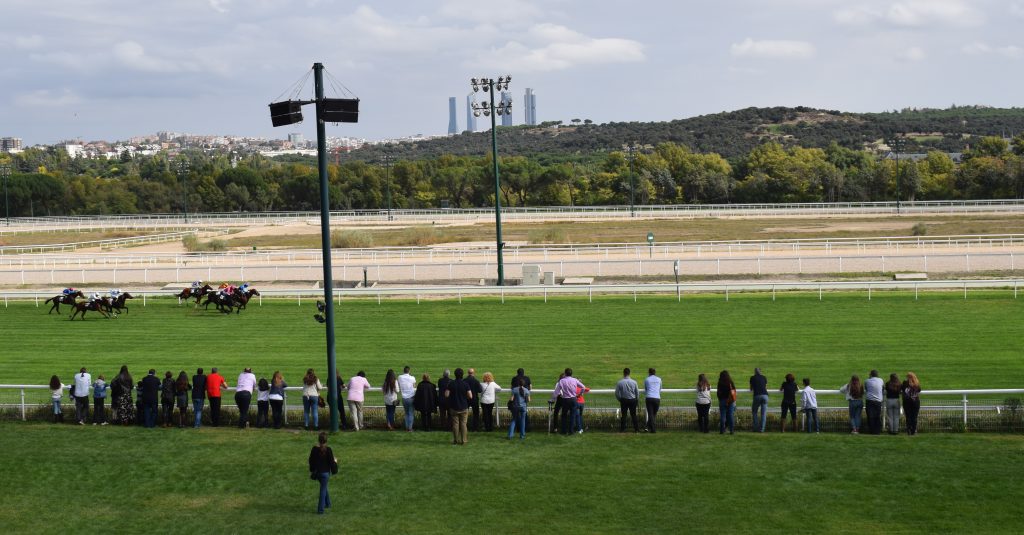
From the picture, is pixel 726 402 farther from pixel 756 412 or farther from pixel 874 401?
pixel 874 401

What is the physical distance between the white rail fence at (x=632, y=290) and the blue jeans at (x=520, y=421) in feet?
47.8

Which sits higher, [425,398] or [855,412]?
[425,398]

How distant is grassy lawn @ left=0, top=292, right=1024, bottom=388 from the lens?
19.5m

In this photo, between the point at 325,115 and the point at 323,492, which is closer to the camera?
the point at 323,492

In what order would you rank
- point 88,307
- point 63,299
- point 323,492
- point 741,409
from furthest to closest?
1. point 63,299
2. point 88,307
3. point 741,409
4. point 323,492

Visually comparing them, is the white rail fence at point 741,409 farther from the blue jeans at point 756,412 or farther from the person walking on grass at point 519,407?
the person walking on grass at point 519,407

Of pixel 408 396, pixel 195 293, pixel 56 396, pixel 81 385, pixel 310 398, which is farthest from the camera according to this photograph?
pixel 195 293

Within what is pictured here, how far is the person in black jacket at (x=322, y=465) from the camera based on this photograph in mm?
11234

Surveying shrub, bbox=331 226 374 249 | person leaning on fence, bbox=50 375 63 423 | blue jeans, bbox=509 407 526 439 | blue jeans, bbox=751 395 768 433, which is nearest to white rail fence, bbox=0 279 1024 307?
person leaning on fence, bbox=50 375 63 423

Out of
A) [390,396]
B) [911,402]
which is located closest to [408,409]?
[390,396]

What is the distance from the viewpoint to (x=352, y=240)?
190 feet

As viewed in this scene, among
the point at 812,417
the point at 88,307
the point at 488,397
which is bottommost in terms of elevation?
the point at 812,417

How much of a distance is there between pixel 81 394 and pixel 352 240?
4254cm

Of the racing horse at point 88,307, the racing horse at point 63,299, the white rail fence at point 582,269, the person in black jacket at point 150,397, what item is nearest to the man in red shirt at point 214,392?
the person in black jacket at point 150,397
